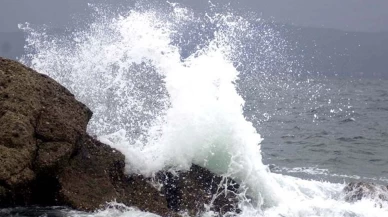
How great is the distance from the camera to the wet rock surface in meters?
6.41

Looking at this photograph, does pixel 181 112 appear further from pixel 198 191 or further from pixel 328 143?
pixel 328 143

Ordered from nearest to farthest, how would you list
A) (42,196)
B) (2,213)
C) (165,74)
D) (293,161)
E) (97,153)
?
(2,213) < (42,196) < (97,153) < (165,74) < (293,161)

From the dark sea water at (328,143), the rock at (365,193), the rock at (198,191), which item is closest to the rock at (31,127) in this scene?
the rock at (198,191)

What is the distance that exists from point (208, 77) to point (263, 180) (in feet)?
6.85

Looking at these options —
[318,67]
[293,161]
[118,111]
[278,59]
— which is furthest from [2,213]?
[318,67]

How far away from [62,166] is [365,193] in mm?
6093

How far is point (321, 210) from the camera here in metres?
8.75

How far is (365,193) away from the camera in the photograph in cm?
1010

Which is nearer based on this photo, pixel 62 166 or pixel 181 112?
pixel 62 166

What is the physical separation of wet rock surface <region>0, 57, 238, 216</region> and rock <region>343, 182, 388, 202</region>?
3.37 m

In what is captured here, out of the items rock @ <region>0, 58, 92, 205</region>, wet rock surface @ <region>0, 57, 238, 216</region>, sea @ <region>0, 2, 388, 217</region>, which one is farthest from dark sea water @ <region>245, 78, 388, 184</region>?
rock @ <region>0, 58, 92, 205</region>

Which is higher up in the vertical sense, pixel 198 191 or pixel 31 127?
pixel 31 127

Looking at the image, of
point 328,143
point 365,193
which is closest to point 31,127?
point 365,193

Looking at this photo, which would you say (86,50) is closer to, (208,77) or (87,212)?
(208,77)
